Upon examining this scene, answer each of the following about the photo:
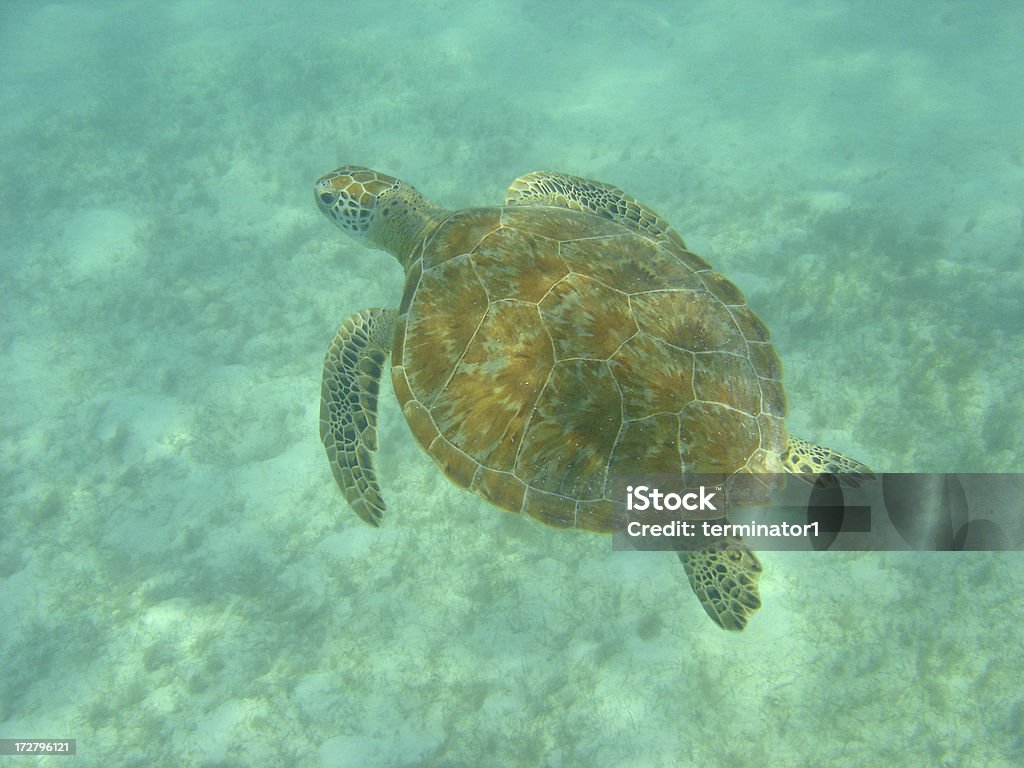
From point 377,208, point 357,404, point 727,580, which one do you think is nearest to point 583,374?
point 727,580

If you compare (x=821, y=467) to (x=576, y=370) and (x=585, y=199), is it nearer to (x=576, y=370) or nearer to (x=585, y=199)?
(x=576, y=370)

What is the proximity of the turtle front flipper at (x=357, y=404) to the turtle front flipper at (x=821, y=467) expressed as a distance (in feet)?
8.09

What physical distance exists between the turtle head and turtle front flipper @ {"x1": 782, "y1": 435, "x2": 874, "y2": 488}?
2777 mm

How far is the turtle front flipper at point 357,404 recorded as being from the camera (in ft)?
11.3

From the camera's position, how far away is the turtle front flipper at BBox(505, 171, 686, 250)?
3996mm

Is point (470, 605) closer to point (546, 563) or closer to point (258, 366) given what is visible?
point (546, 563)

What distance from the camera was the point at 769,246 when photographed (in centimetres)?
497

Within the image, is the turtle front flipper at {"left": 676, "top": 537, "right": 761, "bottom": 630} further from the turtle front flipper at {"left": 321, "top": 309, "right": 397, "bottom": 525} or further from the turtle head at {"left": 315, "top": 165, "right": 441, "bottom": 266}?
the turtle head at {"left": 315, "top": 165, "right": 441, "bottom": 266}

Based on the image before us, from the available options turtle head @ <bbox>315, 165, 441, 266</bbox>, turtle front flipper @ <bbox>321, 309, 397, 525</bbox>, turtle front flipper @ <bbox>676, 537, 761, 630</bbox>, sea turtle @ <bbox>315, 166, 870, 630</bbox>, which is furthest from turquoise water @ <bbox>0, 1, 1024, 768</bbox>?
sea turtle @ <bbox>315, 166, 870, 630</bbox>

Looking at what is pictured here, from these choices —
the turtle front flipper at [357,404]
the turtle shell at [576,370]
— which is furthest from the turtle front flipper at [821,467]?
the turtle front flipper at [357,404]

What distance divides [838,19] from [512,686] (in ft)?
28.8

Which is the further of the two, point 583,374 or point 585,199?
point 585,199

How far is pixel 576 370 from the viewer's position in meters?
2.54

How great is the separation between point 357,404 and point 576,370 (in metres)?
1.79
